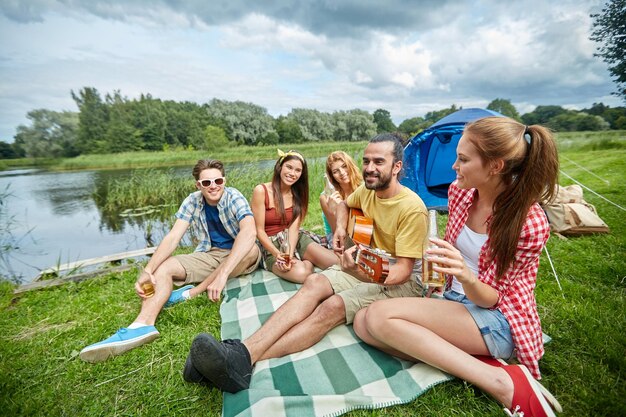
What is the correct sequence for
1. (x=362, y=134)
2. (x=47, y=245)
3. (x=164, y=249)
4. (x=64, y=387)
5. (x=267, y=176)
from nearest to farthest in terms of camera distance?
1. (x=64, y=387)
2. (x=164, y=249)
3. (x=47, y=245)
4. (x=267, y=176)
5. (x=362, y=134)

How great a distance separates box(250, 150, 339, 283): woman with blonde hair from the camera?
3250 millimetres

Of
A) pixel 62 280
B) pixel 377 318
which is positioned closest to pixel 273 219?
pixel 377 318

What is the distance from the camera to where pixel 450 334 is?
5.40 ft

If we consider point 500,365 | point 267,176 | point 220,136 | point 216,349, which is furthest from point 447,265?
point 220,136

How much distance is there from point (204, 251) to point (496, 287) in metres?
2.79

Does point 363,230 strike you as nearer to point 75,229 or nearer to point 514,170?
point 514,170

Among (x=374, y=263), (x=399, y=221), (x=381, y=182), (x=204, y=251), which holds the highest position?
(x=381, y=182)

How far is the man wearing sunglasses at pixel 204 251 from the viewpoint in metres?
2.47

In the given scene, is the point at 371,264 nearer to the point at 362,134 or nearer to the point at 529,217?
the point at 529,217

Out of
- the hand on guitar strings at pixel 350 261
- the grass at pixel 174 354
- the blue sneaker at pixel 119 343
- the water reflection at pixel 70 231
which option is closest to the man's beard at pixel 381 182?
the hand on guitar strings at pixel 350 261

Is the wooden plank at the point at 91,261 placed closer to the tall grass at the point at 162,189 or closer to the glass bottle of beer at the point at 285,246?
the glass bottle of beer at the point at 285,246

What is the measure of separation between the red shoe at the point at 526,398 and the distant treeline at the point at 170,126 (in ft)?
97.5

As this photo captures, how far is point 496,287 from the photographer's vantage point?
63.4 inches

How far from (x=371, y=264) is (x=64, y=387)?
2212 millimetres
